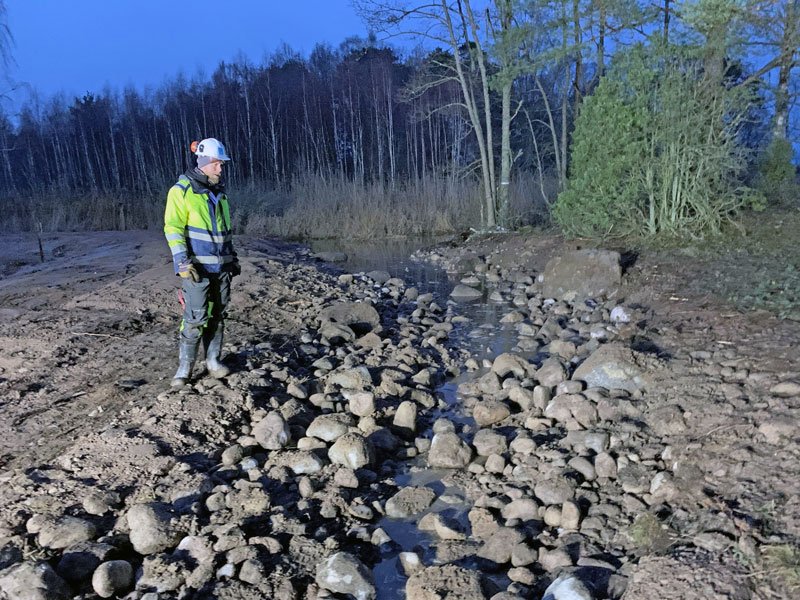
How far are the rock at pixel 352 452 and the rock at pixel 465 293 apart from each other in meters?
5.39

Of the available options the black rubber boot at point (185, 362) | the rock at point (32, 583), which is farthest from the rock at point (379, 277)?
the rock at point (32, 583)

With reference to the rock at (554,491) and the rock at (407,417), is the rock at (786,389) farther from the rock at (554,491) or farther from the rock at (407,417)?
the rock at (407,417)

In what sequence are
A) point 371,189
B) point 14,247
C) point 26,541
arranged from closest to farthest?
1. point 26,541
2. point 14,247
3. point 371,189

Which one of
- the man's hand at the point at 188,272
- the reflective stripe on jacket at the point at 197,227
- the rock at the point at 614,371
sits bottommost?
the rock at the point at 614,371

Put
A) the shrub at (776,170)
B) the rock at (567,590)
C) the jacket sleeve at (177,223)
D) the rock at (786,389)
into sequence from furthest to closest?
the shrub at (776,170) < the jacket sleeve at (177,223) < the rock at (786,389) < the rock at (567,590)

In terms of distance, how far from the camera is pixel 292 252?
13375mm

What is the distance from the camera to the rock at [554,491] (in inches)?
136

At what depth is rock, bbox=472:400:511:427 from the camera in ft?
15.2

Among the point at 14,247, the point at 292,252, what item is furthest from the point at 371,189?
the point at 14,247

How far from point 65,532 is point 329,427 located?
5.84 ft

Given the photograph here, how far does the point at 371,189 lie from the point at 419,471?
15.2 meters

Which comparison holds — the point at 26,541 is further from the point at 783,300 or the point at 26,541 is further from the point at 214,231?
the point at 783,300

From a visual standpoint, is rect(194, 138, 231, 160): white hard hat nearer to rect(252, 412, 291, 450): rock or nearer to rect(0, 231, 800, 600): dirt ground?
rect(0, 231, 800, 600): dirt ground

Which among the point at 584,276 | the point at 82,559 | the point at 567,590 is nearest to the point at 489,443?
the point at 567,590
